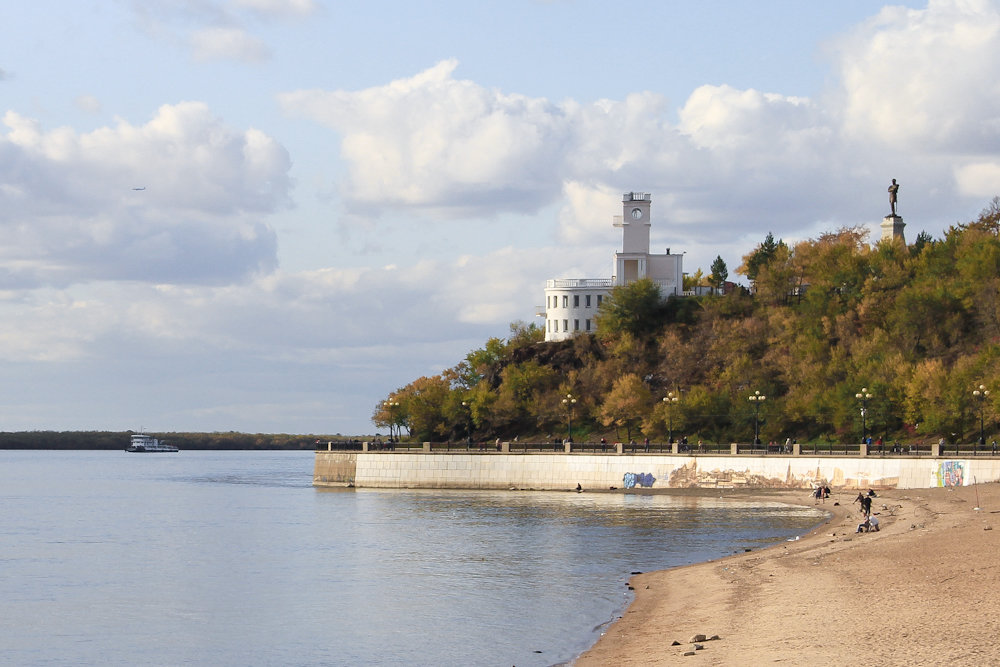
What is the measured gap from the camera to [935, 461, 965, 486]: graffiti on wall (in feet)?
232

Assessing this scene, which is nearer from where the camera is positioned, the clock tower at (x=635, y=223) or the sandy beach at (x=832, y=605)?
the sandy beach at (x=832, y=605)

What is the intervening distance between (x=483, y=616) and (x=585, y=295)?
100265mm

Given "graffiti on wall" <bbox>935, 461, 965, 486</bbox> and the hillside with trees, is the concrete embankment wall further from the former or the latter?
the hillside with trees

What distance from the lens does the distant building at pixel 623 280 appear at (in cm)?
13338

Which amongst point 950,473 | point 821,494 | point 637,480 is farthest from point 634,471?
point 950,473

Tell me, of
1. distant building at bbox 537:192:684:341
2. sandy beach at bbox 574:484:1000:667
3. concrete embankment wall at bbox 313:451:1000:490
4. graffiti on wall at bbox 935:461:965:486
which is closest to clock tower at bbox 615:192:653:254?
distant building at bbox 537:192:684:341

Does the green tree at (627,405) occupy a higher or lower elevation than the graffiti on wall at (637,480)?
higher

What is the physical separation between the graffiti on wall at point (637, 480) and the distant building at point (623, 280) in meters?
42.6

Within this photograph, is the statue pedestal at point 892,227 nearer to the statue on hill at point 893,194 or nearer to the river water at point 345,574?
the statue on hill at point 893,194

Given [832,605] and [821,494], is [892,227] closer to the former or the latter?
[821,494]

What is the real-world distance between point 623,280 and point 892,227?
94.8 feet

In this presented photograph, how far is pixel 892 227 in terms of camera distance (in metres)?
127

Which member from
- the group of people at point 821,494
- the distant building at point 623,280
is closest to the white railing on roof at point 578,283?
the distant building at point 623,280

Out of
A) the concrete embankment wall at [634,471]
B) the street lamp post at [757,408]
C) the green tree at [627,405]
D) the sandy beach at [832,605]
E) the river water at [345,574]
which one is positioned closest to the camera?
the sandy beach at [832,605]
